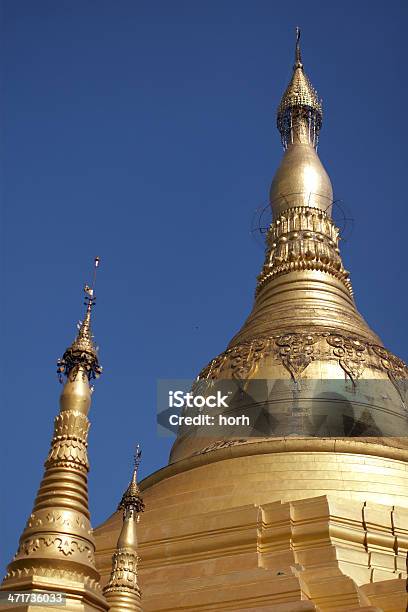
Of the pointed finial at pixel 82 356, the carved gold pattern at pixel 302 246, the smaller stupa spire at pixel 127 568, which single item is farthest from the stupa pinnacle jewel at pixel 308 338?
the pointed finial at pixel 82 356

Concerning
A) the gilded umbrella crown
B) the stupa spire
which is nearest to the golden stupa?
the stupa spire

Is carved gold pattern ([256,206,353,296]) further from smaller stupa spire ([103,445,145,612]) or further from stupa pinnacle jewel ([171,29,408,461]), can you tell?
smaller stupa spire ([103,445,145,612])

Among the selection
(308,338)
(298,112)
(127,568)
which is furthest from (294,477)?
(298,112)

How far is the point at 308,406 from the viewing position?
17312mm

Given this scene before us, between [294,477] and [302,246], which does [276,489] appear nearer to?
[294,477]

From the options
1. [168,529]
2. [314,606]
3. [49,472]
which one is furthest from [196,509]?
[49,472]

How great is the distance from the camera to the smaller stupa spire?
973 cm

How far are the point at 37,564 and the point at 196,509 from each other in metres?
8.17

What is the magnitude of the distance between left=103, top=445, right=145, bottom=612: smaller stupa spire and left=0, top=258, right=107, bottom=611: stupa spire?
8.10 ft

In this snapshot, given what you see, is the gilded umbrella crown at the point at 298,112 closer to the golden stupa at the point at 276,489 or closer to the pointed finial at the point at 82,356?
the golden stupa at the point at 276,489

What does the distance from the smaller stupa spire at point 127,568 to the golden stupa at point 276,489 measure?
0.02 metres

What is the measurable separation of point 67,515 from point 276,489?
813 centimetres

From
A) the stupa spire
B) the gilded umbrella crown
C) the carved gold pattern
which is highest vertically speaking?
the gilded umbrella crown

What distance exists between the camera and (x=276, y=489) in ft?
48.9
